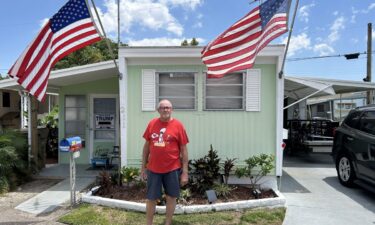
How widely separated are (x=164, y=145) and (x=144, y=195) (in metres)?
1.86

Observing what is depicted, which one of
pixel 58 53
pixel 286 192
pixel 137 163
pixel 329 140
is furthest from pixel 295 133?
pixel 58 53

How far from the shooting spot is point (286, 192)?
20.0 ft

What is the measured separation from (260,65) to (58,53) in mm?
3566

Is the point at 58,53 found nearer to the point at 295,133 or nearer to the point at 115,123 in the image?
the point at 115,123

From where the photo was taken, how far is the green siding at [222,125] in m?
6.02

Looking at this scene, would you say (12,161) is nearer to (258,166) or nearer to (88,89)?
(88,89)

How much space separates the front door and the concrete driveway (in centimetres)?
462

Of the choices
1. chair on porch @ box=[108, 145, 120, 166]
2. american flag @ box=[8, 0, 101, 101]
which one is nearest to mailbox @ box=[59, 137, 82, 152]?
american flag @ box=[8, 0, 101, 101]

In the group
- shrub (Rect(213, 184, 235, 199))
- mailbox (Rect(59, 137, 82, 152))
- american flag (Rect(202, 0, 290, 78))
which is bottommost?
shrub (Rect(213, 184, 235, 199))

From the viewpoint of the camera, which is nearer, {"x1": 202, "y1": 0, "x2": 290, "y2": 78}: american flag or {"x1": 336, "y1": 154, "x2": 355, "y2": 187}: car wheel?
{"x1": 202, "y1": 0, "x2": 290, "y2": 78}: american flag

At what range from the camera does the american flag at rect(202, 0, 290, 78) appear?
4.51 meters

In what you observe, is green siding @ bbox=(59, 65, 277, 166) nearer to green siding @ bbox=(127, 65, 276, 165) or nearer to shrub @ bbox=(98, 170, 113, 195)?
green siding @ bbox=(127, 65, 276, 165)

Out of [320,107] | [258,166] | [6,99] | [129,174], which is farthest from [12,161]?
[320,107]

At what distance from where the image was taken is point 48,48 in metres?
4.80
